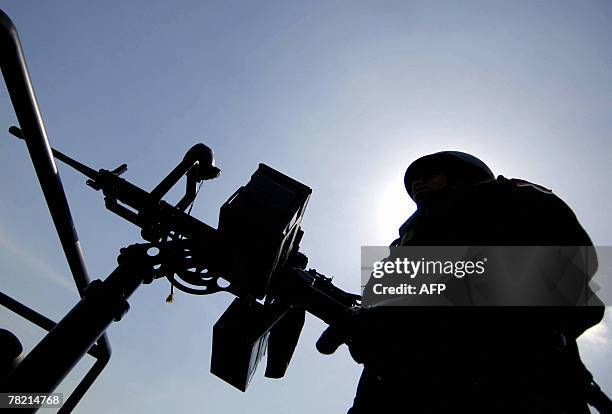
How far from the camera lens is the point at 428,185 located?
3.03m

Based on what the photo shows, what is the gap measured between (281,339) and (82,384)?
1770mm

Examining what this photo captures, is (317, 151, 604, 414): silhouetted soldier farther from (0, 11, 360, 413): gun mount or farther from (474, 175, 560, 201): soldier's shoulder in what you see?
(0, 11, 360, 413): gun mount

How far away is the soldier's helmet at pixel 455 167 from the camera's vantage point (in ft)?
9.96

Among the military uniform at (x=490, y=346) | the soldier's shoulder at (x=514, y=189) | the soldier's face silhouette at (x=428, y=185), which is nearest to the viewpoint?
the military uniform at (x=490, y=346)

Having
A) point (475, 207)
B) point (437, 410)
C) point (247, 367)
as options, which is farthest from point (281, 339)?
point (475, 207)

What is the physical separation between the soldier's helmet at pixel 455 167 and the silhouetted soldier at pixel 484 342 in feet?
2.33

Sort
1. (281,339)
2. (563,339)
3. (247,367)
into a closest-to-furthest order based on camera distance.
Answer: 1. (563,339)
2. (247,367)
3. (281,339)

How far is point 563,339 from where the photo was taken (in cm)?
186

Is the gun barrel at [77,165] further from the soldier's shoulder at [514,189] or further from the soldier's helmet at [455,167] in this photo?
the soldier's shoulder at [514,189]

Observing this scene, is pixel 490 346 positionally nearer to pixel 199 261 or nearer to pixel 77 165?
pixel 199 261

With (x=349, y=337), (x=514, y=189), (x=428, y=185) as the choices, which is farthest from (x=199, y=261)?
(x=514, y=189)

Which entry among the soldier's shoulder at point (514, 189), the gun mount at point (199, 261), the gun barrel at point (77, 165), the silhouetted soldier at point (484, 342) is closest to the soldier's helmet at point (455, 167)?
the soldier's shoulder at point (514, 189)

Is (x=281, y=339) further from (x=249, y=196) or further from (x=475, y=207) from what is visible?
(x=475, y=207)

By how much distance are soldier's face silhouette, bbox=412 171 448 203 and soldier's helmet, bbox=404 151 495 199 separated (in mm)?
46
